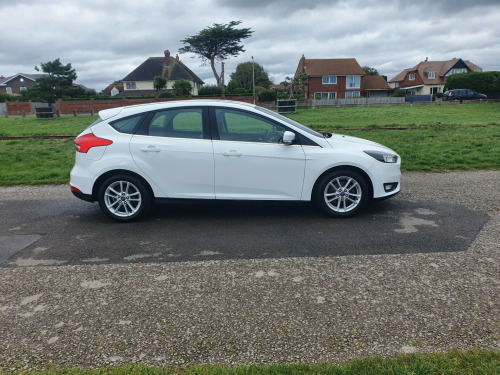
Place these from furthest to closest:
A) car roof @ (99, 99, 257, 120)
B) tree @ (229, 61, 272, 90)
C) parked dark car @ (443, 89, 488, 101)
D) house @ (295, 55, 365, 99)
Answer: tree @ (229, 61, 272, 90)
house @ (295, 55, 365, 99)
parked dark car @ (443, 89, 488, 101)
car roof @ (99, 99, 257, 120)

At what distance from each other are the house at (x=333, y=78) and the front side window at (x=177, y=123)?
60.8 meters

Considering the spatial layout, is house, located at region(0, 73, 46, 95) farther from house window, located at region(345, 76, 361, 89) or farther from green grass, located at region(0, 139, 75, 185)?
green grass, located at region(0, 139, 75, 185)

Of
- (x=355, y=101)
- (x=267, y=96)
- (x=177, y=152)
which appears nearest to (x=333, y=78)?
(x=355, y=101)

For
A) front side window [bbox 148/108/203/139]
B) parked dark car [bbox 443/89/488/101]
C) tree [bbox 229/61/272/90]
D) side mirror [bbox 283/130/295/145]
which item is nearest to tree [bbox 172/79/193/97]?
parked dark car [bbox 443/89/488/101]

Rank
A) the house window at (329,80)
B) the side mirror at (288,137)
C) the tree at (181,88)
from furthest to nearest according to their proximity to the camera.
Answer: the house window at (329,80) → the tree at (181,88) → the side mirror at (288,137)

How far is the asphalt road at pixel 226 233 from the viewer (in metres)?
4.54

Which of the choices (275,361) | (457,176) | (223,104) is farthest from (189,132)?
(457,176)

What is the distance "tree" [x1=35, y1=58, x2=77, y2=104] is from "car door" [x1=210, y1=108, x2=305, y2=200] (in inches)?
2046

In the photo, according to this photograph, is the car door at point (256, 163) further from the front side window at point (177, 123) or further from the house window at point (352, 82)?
the house window at point (352, 82)

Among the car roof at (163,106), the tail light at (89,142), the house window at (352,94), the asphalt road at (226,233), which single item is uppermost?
the house window at (352,94)

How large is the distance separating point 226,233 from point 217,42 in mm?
60406

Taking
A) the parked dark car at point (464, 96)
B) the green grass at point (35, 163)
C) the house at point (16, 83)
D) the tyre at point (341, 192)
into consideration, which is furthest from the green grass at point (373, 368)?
the house at point (16, 83)

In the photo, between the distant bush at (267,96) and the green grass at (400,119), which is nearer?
the green grass at (400,119)

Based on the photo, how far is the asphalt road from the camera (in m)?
4.54
